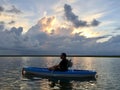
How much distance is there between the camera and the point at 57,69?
40750mm

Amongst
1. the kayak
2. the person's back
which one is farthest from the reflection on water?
the kayak

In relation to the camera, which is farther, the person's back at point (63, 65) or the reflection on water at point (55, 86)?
the person's back at point (63, 65)

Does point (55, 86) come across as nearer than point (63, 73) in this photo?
Yes

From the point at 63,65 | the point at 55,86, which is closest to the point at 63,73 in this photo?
the point at 63,65

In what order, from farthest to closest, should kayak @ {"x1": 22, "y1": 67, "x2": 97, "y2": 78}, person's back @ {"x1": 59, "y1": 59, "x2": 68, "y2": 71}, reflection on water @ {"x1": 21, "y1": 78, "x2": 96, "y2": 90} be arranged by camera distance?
kayak @ {"x1": 22, "y1": 67, "x2": 97, "y2": 78} < person's back @ {"x1": 59, "y1": 59, "x2": 68, "y2": 71} < reflection on water @ {"x1": 21, "y1": 78, "x2": 96, "y2": 90}

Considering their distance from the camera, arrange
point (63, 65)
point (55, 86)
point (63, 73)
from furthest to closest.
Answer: point (63, 73) < point (63, 65) < point (55, 86)

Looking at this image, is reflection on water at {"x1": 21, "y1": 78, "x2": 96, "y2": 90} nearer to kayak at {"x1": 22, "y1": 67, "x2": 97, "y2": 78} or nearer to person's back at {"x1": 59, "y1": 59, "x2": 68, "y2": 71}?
person's back at {"x1": 59, "y1": 59, "x2": 68, "y2": 71}

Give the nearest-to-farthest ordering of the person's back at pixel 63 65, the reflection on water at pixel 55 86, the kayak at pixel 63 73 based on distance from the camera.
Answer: the reflection on water at pixel 55 86 → the person's back at pixel 63 65 → the kayak at pixel 63 73

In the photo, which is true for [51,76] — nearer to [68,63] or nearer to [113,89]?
[68,63]

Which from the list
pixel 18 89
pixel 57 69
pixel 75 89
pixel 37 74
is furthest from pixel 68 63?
pixel 18 89

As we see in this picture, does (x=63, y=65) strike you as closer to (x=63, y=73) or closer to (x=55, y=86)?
(x=63, y=73)

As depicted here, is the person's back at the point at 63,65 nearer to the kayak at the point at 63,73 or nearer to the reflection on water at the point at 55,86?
the kayak at the point at 63,73

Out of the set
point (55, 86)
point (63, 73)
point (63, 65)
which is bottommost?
point (55, 86)

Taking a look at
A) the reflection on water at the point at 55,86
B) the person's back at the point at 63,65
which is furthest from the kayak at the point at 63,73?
the reflection on water at the point at 55,86
